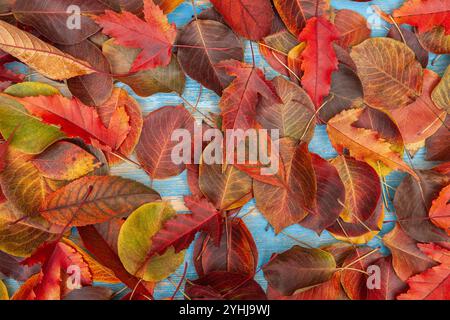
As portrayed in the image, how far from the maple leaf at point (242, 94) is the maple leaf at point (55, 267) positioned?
0.24 metres

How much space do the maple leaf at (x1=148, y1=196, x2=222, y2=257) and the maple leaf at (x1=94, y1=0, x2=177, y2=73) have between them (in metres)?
0.17

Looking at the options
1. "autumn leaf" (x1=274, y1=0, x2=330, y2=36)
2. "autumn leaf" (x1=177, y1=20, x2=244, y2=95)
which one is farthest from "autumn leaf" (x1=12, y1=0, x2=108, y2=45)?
"autumn leaf" (x1=274, y1=0, x2=330, y2=36)

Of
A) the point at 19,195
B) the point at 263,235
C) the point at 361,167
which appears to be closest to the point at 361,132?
the point at 361,167

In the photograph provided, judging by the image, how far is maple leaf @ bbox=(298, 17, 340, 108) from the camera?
449mm

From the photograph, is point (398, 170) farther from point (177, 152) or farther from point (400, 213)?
point (177, 152)

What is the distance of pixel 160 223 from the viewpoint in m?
0.46

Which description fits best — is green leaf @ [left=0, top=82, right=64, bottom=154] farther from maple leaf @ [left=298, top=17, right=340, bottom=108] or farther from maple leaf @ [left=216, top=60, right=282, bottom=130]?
maple leaf @ [left=298, top=17, right=340, bottom=108]

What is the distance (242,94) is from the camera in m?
0.45

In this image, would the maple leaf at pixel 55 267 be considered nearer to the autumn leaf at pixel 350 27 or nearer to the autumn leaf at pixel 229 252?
the autumn leaf at pixel 229 252

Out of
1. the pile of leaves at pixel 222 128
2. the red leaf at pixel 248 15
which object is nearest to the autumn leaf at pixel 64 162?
the pile of leaves at pixel 222 128

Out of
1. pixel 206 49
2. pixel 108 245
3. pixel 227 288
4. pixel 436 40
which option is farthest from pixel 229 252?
pixel 436 40

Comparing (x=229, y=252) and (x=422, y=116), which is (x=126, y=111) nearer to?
(x=229, y=252)

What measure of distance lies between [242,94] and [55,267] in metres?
0.30

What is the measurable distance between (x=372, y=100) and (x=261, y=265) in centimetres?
24
